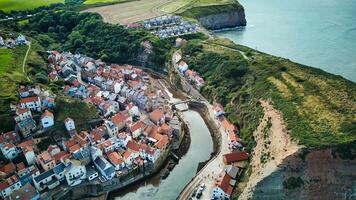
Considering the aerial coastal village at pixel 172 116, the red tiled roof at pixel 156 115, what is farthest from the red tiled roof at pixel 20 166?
the red tiled roof at pixel 156 115

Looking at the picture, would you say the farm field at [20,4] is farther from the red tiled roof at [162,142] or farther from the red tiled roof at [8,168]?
the red tiled roof at [162,142]

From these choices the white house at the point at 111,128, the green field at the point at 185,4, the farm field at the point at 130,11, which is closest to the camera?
the white house at the point at 111,128

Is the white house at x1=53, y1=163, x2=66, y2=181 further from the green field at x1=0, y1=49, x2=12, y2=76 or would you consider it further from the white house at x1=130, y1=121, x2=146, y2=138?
the green field at x1=0, y1=49, x2=12, y2=76

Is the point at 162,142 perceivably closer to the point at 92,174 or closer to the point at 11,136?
the point at 92,174

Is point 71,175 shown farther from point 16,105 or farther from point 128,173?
point 16,105

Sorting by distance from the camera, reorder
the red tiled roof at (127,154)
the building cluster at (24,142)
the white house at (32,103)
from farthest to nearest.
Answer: the white house at (32,103) → the red tiled roof at (127,154) → the building cluster at (24,142)
